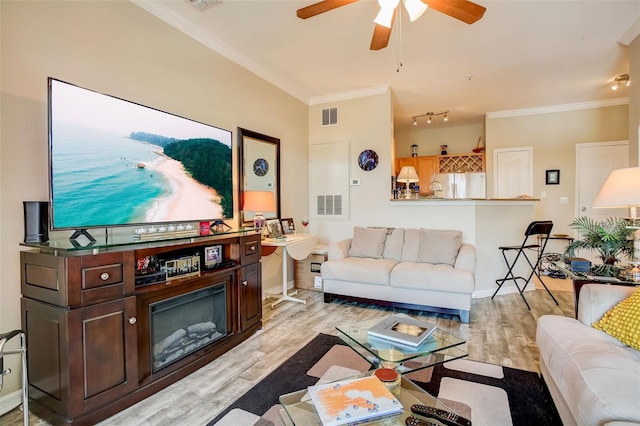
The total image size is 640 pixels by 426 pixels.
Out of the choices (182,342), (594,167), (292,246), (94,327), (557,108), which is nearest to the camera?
(94,327)

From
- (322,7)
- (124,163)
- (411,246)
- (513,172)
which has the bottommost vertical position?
(411,246)

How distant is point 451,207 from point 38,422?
4.30 meters

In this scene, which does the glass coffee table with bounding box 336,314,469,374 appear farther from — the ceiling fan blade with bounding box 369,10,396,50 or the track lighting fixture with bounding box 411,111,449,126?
the track lighting fixture with bounding box 411,111,449,126

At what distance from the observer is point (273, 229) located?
3.87m

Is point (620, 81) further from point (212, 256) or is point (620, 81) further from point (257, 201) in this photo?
point (212, 256)

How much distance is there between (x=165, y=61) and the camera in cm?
270

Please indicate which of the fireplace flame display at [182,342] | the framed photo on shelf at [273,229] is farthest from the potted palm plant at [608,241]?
the framed photo on shelf at [273,229]

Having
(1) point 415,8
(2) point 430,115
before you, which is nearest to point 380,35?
(1) point 415,8

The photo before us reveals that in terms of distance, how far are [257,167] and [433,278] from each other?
2.37 metres

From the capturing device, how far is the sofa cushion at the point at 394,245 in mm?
4008

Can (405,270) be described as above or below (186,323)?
above

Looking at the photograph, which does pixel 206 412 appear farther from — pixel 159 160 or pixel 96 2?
pixel 96 2

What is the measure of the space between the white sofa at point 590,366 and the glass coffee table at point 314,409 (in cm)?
52

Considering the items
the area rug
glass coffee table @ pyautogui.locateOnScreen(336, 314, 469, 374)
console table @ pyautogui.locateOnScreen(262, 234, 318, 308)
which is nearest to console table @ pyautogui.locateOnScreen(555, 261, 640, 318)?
the area rug
